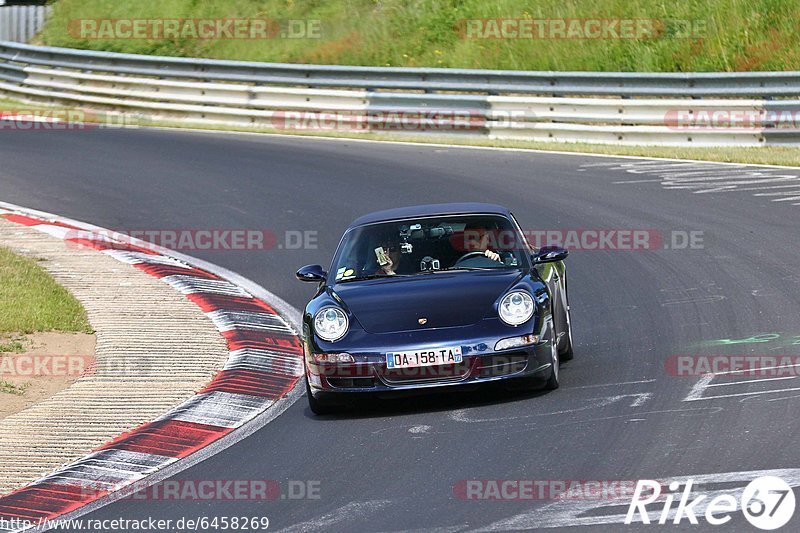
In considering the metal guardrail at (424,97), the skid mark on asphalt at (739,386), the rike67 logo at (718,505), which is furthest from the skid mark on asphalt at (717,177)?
the rike67 logo at (718,505)

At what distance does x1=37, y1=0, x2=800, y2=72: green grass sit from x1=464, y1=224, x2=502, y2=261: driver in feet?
45.8

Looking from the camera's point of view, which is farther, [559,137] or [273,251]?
[559,137]

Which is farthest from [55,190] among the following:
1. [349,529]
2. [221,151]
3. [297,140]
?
[349,529]

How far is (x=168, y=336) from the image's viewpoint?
33.8 feet

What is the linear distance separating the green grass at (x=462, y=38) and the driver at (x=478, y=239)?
45.8 feet

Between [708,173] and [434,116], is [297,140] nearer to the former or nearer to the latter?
[434,116]

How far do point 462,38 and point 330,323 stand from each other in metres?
18.9

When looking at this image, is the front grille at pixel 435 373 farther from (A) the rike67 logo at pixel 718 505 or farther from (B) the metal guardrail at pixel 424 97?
(B) the metal guardrail at pixel 424 97

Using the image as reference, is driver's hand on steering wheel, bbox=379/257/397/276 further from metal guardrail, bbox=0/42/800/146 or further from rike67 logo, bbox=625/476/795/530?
metal guardrail, bbox=0/42/800/146

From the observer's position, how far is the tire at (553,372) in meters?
8.08

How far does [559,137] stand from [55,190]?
786 cm

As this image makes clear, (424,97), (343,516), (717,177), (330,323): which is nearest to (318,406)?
(330,323)

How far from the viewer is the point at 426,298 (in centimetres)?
823

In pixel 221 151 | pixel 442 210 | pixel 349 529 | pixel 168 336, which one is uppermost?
pixel 221 151
